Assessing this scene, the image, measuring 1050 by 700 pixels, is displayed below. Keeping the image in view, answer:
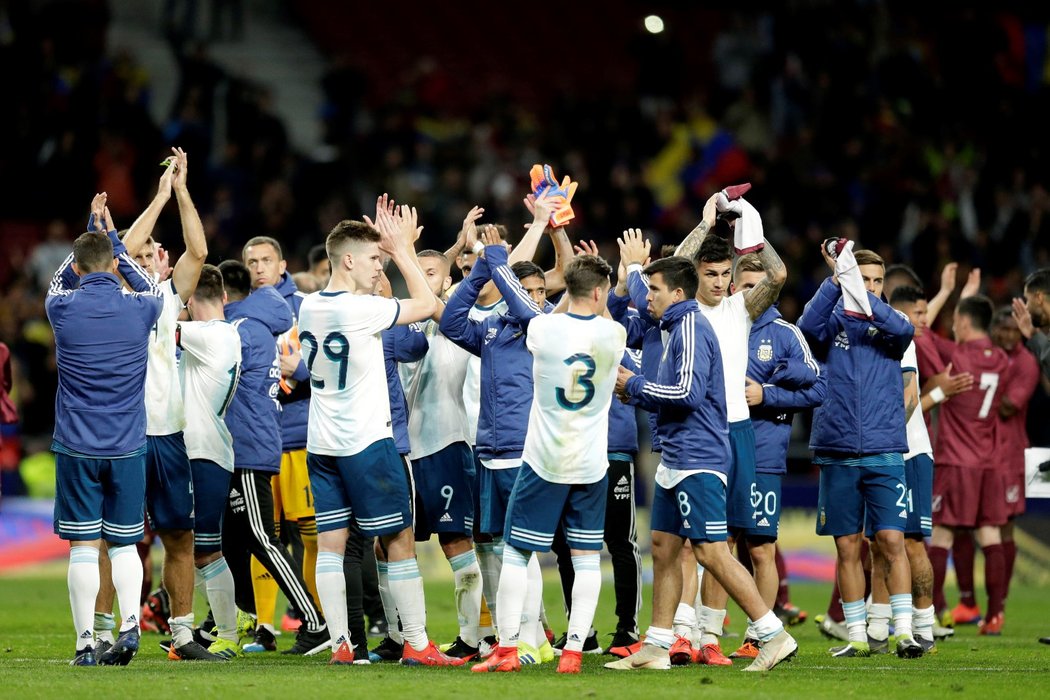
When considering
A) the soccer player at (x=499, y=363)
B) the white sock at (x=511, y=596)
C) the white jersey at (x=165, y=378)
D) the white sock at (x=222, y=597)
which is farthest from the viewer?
the white sock at (x=222, y=597)

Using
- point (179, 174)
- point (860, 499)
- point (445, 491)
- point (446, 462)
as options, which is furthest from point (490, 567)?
point (179, 174)

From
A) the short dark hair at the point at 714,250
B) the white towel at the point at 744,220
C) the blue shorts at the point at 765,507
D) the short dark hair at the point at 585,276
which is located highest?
the white towel at the point at 744,220

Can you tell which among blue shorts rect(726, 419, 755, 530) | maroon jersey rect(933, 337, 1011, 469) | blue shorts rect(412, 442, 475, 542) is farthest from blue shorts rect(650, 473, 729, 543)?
maroon jersey rect(933, 337, 1011, 469)

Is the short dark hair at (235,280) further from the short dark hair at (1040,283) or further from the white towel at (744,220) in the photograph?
the short dark hair at (1040,283)

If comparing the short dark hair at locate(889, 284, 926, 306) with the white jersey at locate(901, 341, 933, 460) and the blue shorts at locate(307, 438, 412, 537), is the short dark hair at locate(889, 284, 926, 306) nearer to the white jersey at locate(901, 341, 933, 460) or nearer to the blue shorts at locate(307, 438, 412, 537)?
the white jersey at locate(901, 341, 933, 460)

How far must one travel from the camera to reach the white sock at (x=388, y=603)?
9.97 meters

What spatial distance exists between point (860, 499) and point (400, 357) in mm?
3322

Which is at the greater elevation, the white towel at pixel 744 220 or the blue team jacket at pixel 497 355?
the white towel at pixel 744 220

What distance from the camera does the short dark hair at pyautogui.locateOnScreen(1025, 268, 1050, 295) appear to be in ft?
39.0

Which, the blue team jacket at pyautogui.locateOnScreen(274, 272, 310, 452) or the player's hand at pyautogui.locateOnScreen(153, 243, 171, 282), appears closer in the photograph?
the player's hand at pyautogui.locateOnScreen(153, 243, 171, 282)

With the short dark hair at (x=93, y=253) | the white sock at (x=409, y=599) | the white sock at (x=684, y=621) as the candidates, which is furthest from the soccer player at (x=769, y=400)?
the short dark hair at (x=93, y=253)

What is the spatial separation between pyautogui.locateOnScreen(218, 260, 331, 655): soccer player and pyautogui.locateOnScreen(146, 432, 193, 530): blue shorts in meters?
0.72

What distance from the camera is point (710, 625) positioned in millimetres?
10180

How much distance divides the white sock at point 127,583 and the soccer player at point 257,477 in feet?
4.51
